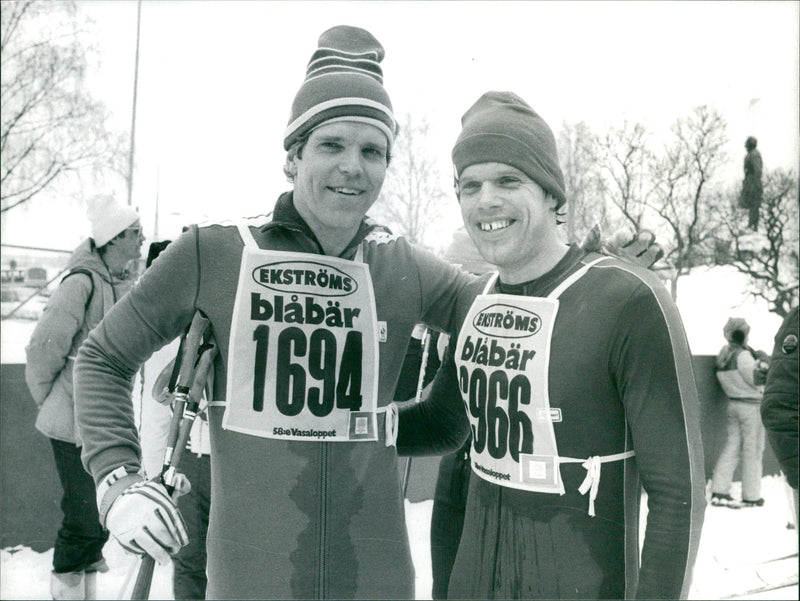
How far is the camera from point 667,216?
493cm

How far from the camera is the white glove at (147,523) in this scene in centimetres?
128

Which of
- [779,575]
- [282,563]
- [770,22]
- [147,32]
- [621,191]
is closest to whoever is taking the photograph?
[282,563]

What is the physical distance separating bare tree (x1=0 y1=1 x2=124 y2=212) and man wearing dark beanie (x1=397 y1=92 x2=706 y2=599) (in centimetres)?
162

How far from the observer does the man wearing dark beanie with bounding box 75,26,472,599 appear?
143 cm

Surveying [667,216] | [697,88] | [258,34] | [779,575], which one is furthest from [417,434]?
[667,216]

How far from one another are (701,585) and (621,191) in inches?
93.9

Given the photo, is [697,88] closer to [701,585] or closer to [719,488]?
[701,585]

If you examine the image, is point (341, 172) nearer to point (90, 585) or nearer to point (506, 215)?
point (506, 215)

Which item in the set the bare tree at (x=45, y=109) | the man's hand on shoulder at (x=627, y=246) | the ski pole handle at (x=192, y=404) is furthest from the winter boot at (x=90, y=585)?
the man's hand on shoulder at (x=627, y=246)

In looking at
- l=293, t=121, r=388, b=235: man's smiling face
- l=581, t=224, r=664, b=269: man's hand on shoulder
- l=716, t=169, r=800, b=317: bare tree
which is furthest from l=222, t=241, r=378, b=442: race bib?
l=716, t=169, r=800, b=317: bare tree

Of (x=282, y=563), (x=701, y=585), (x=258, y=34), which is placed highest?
(x=258, y=34)

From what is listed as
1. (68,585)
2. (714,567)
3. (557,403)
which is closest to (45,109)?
(68,585)

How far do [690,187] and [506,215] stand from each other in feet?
12.8

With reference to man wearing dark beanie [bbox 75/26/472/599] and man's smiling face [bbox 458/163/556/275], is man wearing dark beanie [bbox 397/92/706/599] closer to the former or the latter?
man's smiling face [bbox 458/163/556/275]
